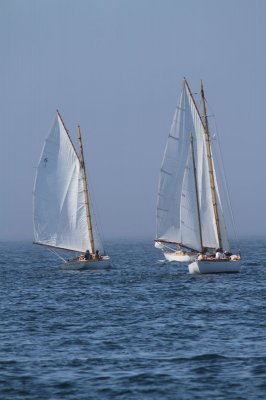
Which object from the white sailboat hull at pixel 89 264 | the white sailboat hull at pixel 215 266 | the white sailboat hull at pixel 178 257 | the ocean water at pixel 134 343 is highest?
the white sailboat hull at pixel 178 257

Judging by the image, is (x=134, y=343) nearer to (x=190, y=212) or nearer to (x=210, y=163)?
(x=190, y=212)

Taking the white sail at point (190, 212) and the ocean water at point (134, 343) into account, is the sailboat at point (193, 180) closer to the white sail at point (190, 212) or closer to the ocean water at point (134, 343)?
the white sail at point (190, 212)

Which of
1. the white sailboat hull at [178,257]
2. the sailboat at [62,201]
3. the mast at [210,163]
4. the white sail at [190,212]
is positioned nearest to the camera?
the mast at [210,163]

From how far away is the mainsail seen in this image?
77938 mm

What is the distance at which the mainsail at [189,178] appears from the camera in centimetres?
7794

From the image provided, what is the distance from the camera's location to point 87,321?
149 feet

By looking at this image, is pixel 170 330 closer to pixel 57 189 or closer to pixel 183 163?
pixel 183 163

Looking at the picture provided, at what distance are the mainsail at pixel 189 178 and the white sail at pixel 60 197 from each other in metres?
9.60

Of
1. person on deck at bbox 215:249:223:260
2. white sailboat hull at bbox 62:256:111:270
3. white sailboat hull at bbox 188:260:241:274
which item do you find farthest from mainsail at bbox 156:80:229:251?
white sailboat hull at bbox 62:256:111:270

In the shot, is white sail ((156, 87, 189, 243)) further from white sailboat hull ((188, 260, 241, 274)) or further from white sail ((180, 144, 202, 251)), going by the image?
white sailboat hull ((188, 260, 241, 274))

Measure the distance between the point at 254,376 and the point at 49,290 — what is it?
34602 millimetres

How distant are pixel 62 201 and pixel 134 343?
4982 centimetres

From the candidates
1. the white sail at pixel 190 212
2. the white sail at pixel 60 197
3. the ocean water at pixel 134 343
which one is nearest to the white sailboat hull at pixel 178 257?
the white sail at pixel 60 197

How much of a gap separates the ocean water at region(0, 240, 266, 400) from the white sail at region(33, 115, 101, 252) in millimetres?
21359
